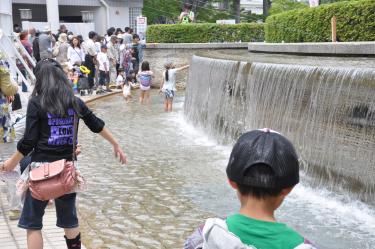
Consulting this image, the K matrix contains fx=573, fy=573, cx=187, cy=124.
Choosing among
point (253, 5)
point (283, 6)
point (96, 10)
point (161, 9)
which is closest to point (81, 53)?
point (96, 10)

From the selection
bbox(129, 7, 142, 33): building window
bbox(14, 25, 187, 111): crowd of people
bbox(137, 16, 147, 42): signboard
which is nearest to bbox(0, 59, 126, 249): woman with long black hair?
bbox(14, 25, 187, 111): crowd of people

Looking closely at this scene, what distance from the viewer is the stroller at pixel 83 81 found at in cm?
1631

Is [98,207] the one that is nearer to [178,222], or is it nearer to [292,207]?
[178,222]

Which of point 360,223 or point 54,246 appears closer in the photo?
point 54,246

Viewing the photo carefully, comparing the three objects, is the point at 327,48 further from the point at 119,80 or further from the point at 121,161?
the point at 119,80

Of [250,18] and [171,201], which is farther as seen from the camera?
[250,18]

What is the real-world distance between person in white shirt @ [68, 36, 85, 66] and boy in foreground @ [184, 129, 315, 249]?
15.0 meters

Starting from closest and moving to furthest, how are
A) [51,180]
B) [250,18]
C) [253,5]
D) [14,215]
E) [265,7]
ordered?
1. [51,180]
2. [14,215]
3. [265,7]
4. [250,18]
5. [253,5]

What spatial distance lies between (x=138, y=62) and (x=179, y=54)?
1.52 meters

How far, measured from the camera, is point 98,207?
6.10 metres

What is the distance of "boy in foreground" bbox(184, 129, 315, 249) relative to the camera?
75.3 inches

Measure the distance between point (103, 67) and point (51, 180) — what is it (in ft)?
45.0

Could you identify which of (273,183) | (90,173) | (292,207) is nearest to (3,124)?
(90,173)

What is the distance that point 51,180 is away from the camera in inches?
147
